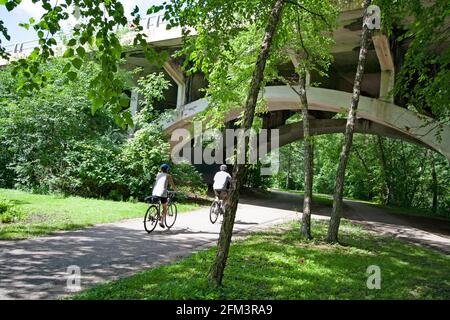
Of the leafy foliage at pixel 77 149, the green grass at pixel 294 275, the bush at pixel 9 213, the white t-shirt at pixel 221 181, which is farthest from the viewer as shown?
the leafy foliage at pixel 77 149

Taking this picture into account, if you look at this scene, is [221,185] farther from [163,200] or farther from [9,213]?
[9,213]

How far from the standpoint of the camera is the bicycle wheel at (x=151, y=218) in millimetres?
9898

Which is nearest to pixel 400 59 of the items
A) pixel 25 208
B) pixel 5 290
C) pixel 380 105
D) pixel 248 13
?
pixel 380 105

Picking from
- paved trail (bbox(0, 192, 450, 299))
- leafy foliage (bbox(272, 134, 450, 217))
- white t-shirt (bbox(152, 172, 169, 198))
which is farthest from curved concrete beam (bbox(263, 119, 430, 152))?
white t-shirt (bbox(152, 172, 169, 198))

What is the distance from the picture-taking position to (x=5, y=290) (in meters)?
4.87

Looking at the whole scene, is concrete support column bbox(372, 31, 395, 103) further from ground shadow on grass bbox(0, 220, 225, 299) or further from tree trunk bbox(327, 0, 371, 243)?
ground shadow on grass bbox(0, 220, 225, 299)

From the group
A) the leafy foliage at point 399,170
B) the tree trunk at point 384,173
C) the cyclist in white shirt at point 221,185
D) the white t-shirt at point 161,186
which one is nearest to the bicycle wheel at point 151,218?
the white t-shirt at point 161,186

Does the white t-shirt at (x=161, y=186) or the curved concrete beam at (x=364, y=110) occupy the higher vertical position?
the curved concrete beam at (x=364, y=110)

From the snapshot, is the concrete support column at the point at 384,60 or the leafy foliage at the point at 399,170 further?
the leafy foliage at the point at 399,170

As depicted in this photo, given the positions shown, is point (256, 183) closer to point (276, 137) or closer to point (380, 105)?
point (276, 137)

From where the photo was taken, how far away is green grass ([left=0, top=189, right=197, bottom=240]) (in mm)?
8779

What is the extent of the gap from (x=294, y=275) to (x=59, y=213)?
741 cm

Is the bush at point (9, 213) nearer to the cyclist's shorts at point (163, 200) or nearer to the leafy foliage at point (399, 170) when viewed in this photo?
the cyclist's shorts at point (163, 200)

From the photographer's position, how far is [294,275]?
20.9 ft
